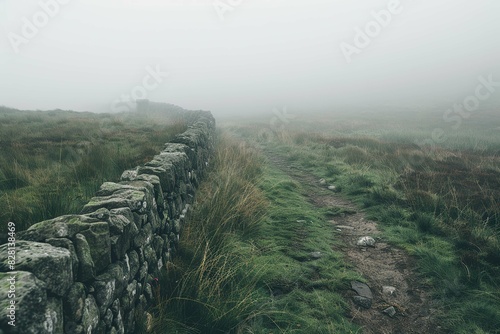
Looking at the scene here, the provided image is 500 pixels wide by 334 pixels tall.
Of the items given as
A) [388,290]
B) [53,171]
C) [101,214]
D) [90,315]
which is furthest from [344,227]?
[53,171]

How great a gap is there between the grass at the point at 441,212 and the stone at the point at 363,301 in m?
0.70

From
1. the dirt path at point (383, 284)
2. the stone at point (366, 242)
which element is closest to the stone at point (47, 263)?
the dirt path at point (383, 284)

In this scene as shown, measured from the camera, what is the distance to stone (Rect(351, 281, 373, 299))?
360 cm

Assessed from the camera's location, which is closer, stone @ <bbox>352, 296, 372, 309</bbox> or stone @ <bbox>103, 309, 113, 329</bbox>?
stone @ <bbox>103, 309, 113, 329</bbox>

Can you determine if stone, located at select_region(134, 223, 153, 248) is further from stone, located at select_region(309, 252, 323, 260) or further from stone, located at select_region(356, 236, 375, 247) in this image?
stone, located at select_region(356, 236, 375, 247)

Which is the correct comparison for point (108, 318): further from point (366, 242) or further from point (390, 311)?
point (366, 242)

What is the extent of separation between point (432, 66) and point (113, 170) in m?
92.7

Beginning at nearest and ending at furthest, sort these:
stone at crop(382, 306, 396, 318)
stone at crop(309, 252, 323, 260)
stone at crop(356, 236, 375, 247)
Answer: stone at crop(382, 306, 396, 318), stone at crop(309, 252, 323, 260), stone at crop(356, 236, 375, 247)

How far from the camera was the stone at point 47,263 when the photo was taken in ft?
5.35

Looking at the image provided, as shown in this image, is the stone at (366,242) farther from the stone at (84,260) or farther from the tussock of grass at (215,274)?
the stone at (84,260)

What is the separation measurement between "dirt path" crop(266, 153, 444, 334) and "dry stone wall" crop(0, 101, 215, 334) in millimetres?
2170

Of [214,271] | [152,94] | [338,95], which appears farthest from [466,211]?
[152,94]

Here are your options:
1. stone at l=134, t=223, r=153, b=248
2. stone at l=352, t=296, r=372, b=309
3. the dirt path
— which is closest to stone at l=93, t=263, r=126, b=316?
stone at l=134, t=223, r=153, b=248

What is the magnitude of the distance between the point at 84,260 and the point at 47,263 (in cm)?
35
